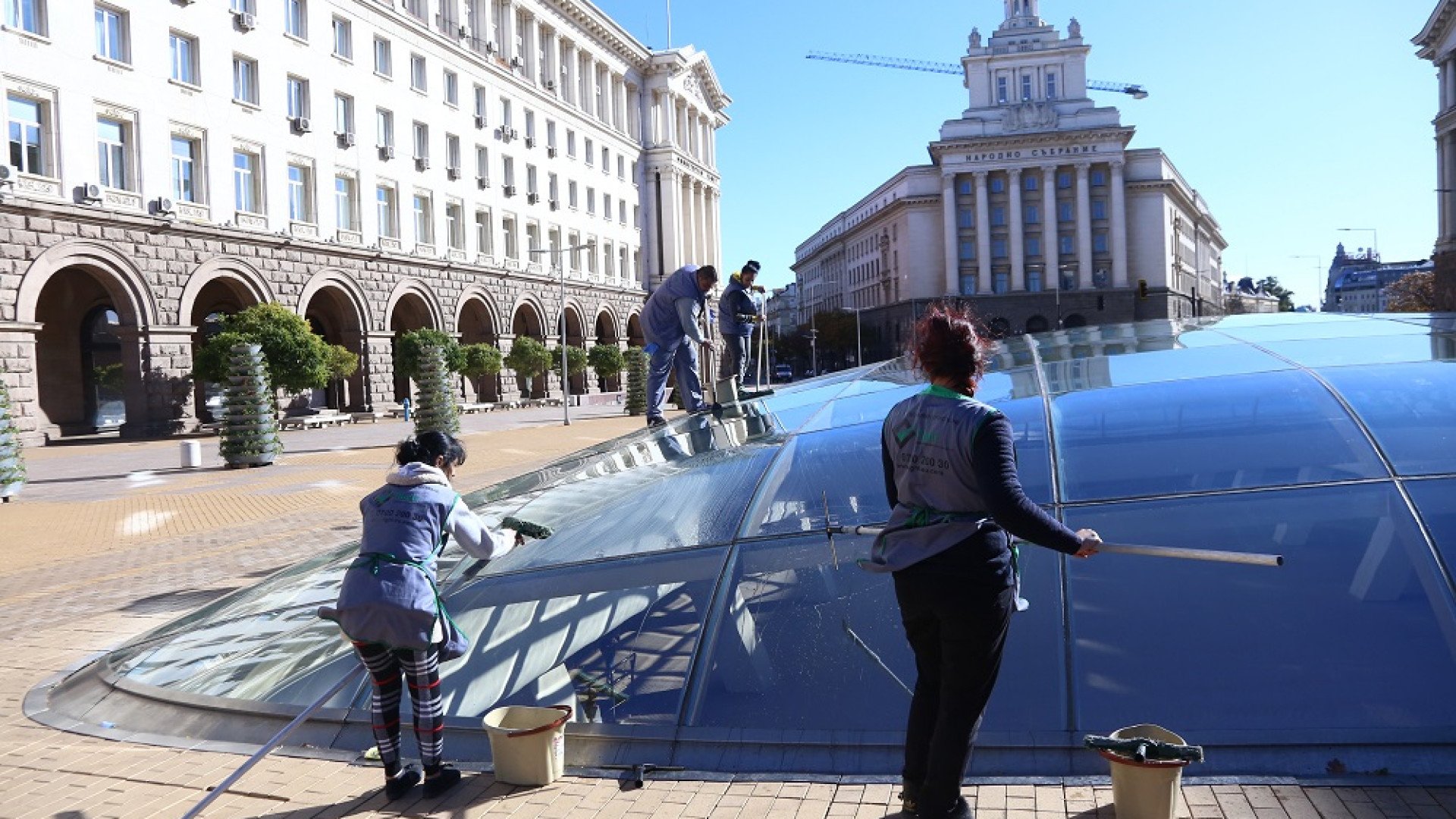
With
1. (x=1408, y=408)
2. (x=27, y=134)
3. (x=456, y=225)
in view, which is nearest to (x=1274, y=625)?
(x=1408, y=408)

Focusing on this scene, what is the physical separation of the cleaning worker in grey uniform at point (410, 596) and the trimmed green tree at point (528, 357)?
47.3 metres

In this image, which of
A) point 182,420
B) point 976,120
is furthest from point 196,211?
point 976,120

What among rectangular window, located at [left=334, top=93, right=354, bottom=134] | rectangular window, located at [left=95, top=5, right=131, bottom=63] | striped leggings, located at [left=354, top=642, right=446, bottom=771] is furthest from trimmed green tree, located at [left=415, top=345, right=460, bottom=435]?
striped leggings, located at [left=354, top=642, right=446, bottom=771]

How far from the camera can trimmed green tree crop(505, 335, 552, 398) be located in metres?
51.3

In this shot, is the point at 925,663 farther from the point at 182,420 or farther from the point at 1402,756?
the point at 182,420

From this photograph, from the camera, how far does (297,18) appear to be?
39.3 meters

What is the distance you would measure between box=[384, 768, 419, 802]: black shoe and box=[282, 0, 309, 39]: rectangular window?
39282 millimetres

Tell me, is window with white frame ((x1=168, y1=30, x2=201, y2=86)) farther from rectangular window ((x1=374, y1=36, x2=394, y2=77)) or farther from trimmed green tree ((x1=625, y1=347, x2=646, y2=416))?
trimmed green tree ((x1=625, y1=347, x2=646, y2=416))

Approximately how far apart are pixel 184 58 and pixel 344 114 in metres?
8.66

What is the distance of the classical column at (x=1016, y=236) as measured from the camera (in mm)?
108500

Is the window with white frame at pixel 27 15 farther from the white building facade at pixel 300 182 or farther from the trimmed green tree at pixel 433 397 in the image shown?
the trimmed green tree at pixel 433 397

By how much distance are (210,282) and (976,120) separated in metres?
88.8

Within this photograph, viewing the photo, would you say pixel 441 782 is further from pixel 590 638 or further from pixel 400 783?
pixel 590 638

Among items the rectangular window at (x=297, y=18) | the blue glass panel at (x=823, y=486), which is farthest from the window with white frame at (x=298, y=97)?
the blue glass panel at (x=823, y=486)
